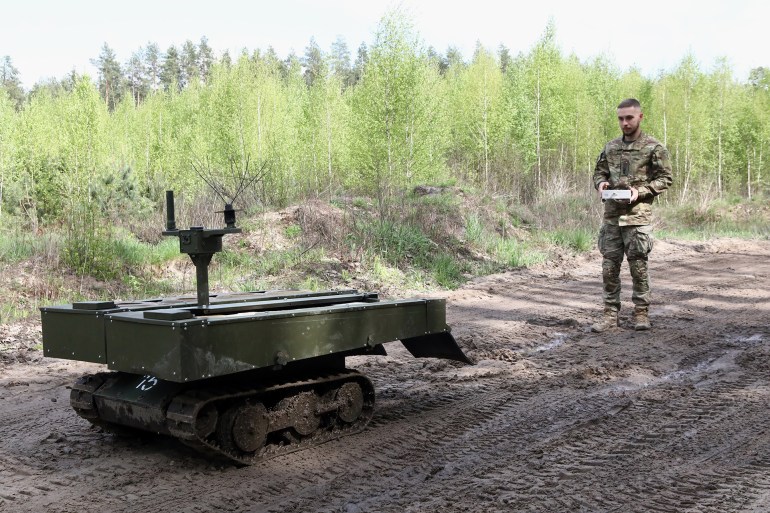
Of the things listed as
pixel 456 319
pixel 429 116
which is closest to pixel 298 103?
pixel 429 116

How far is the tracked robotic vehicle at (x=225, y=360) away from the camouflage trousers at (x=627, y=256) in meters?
3.78

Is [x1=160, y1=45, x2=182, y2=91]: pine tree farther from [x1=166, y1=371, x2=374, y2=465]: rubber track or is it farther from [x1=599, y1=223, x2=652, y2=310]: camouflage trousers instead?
[x1=166, y1=371, x2=374, y2=465]: rubber track

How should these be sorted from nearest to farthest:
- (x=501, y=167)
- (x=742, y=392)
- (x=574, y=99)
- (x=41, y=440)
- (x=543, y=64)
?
(x=41, y=440)
(x=742, y=392)
(x=501, y=167)
(x=543, y=64)
(x=574, y=99)

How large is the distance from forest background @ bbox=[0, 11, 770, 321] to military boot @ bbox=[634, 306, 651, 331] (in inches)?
145

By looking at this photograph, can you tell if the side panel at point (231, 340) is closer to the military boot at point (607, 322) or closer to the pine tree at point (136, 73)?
the military boot at point (607, 322)

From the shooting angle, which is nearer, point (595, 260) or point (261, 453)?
point (261, 453)

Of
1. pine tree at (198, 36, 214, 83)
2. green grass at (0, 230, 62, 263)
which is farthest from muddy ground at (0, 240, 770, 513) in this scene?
pine tree at (198, 36, 214, 83)

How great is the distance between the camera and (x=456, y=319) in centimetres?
831

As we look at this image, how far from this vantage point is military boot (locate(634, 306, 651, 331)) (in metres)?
7.42

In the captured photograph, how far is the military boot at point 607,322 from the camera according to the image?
293 inches

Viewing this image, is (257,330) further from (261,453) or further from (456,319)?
(456,319)

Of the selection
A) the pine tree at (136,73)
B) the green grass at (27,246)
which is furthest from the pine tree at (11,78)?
the green grass at (27,246)

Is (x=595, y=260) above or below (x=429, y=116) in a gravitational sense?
below

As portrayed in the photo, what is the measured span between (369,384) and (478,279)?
6.98 meters
